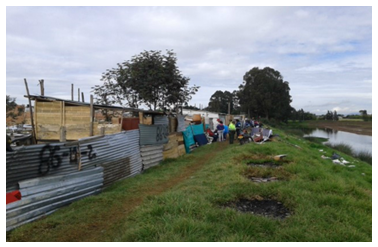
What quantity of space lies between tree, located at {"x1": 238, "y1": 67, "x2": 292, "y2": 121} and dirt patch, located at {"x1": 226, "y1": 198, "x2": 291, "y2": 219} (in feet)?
156

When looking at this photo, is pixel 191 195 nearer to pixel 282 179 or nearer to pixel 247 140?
pixel 282 179

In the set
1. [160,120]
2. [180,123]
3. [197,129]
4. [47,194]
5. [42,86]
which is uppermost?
[42,86]

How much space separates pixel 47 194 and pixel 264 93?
50.4m

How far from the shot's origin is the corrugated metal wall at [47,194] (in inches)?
178

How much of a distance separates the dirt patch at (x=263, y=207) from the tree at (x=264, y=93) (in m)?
47.5

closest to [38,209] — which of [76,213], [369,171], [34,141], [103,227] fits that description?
[76,213]

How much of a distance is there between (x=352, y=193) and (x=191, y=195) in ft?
12.3

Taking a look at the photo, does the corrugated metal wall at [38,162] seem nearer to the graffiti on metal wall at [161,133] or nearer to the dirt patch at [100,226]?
the dirt patch at [100,226]

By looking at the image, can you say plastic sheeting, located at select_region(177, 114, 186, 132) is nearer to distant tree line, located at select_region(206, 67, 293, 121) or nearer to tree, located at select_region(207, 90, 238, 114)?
distant tree line, located at select_region(206, 67, 293, 121)

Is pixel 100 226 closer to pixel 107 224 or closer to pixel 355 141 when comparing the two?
pixel 107 224

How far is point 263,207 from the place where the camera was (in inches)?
215

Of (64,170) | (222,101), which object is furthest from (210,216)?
(222,101)

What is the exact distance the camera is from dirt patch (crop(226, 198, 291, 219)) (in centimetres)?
514

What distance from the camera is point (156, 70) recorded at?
15.1 metres
